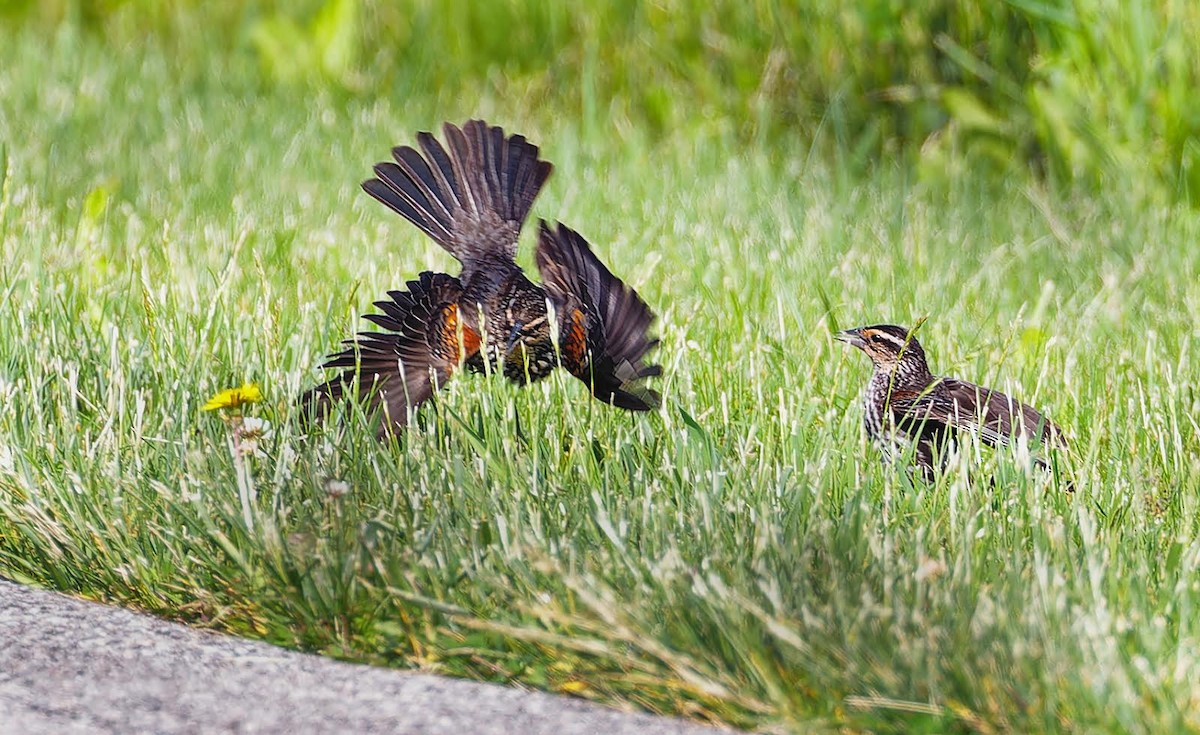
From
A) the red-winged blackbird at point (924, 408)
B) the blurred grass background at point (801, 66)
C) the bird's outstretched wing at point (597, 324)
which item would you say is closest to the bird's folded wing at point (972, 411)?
the red-winged blackbird at point (924, 408)

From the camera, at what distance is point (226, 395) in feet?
11.5

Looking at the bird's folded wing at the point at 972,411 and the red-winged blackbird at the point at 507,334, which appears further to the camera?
the bird's folded wing at the point at 972,411

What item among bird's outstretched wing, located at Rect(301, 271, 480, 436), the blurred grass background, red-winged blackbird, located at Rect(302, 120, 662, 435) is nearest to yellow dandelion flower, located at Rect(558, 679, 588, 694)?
red-winged blackbird, located at Rect(302, 120, 662, 435)

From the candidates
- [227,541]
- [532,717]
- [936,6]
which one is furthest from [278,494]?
[936,6]

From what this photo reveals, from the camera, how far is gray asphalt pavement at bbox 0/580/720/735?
262 centimetres

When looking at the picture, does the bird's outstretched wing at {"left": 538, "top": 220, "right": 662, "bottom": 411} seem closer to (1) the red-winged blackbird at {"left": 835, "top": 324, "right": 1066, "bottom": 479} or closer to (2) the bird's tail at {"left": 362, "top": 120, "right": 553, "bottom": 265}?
(2) the bird's tail at {"left": 362, "top": 120, "right": 553, "bottom": 265}

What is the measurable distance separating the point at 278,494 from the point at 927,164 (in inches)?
207

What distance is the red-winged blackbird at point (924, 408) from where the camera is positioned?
3949mm

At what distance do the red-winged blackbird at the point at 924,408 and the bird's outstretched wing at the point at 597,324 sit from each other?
0.58 meters

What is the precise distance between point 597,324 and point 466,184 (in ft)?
2.26

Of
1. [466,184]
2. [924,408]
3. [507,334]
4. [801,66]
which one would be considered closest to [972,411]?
[924,408]

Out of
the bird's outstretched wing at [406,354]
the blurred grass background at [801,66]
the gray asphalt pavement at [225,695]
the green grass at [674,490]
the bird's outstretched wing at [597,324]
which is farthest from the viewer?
the blurred grass background at [801,66]

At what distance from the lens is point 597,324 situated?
12.8 ft

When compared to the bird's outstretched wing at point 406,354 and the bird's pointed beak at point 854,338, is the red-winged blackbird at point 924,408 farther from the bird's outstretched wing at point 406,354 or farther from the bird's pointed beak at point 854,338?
the bird's outstretched wing at point 406,354
